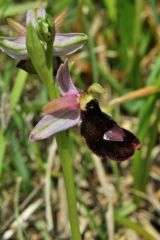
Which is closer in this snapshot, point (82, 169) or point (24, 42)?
point (24, 42)

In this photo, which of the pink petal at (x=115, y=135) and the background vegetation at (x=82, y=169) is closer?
the pink petal at (x=115, y=135)

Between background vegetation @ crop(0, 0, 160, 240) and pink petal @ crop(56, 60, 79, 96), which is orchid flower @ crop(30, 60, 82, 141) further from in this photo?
background vegetation @ crop(0, 0, 160, 240)

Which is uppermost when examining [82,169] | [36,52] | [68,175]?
[36,52]

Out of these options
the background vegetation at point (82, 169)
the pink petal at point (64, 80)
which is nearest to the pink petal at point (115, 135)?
the pink petal at point (64, 80)

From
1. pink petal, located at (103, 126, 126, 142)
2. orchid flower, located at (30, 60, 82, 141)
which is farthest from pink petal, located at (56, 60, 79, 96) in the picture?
pink petal, located at (103, 126, 126, 142)

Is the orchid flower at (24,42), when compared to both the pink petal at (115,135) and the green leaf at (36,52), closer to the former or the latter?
the green leaf at (36,52)

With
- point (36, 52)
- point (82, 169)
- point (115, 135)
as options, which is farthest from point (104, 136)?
point (82, 169)

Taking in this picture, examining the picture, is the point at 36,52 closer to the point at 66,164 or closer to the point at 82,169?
the point at 66,164

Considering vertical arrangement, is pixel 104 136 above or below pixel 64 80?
below
